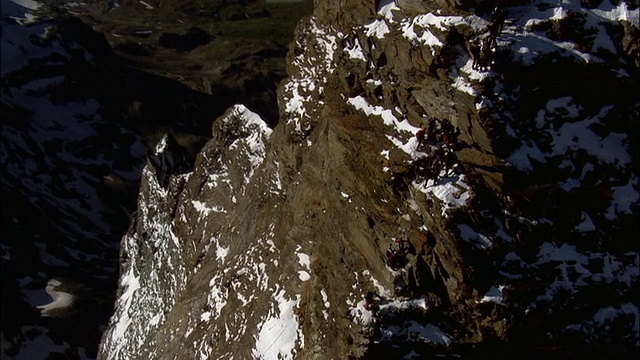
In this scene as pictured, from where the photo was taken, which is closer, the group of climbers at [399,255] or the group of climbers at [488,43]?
the group of climbers at [488,43]

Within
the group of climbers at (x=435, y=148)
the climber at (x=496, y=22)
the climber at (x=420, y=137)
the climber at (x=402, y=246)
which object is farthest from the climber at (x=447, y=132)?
the climber at (x=402, y=246)

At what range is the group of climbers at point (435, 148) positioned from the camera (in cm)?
1952

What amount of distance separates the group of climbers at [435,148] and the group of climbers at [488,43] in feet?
7.28

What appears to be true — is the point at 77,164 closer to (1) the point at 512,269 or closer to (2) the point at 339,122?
(2) the point at 339,122

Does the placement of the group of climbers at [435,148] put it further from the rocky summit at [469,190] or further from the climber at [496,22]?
the climber at [496,22]

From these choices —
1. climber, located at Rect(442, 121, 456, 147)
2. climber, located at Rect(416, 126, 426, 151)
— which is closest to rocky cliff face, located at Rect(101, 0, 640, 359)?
climber, located at Rect(442, 121, 456, 147)

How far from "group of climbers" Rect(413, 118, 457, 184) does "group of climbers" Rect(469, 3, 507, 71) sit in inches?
87.3

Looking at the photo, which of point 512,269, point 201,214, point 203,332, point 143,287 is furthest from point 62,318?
point 512,269

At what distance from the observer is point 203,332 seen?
1309 inches

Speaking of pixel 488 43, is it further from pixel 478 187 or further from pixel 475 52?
pixel 478 187

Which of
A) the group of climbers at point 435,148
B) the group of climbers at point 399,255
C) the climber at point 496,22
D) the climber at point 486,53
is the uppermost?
the climber at point 496,22

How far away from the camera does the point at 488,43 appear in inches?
728

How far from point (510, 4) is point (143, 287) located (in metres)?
39.8

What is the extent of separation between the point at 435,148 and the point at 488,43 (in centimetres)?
389
